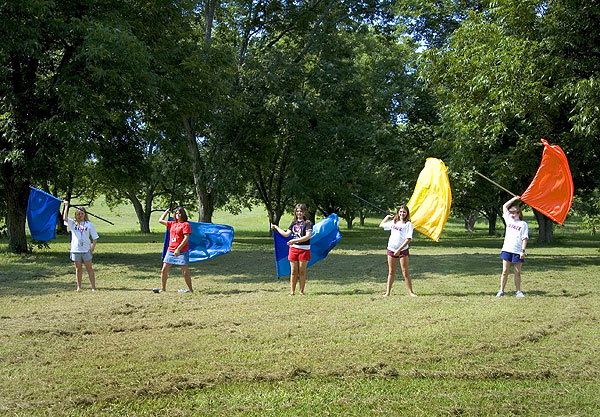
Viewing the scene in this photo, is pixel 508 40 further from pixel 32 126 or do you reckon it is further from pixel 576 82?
pixel 32 126

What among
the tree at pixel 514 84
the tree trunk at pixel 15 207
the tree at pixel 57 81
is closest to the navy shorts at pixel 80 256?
the tree at pixel 57 81

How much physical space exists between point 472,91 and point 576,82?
3.60 meters

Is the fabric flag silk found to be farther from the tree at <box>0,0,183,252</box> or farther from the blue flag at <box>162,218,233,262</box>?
the tree at <box>0,0,183,252</box>

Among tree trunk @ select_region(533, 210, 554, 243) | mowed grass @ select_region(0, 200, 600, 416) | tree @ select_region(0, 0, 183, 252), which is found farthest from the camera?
tree trunk @ select_region(533, 210, 554, 243)

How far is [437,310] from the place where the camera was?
10203 millimetres

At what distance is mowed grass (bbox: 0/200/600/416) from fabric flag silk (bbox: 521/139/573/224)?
1.83 meters

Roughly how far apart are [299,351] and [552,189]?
29.4 ft

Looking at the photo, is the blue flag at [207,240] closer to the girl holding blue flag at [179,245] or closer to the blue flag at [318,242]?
the blue flag at [318,242]

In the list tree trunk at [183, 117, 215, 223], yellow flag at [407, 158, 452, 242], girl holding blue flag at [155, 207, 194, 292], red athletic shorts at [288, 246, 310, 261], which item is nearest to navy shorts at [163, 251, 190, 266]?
girl holding blue flag at [155, 207, 194, 292]

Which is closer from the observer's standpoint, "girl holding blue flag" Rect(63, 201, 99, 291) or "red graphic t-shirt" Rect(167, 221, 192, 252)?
"red graphic t-shirt" Rect(167, 221, 192, 252)

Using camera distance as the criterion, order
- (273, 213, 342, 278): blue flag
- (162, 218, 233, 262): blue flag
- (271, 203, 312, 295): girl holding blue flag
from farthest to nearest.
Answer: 1. (162, 218, 233, 262): blue flag
2. (273, 213, 342, 278): blue flag
3. (271, 203, 312, 295): girl holding blue flag

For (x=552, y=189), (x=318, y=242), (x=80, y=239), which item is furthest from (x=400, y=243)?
(x=80, y=239)

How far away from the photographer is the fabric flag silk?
44.5 ft

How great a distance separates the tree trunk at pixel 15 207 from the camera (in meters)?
21.9
